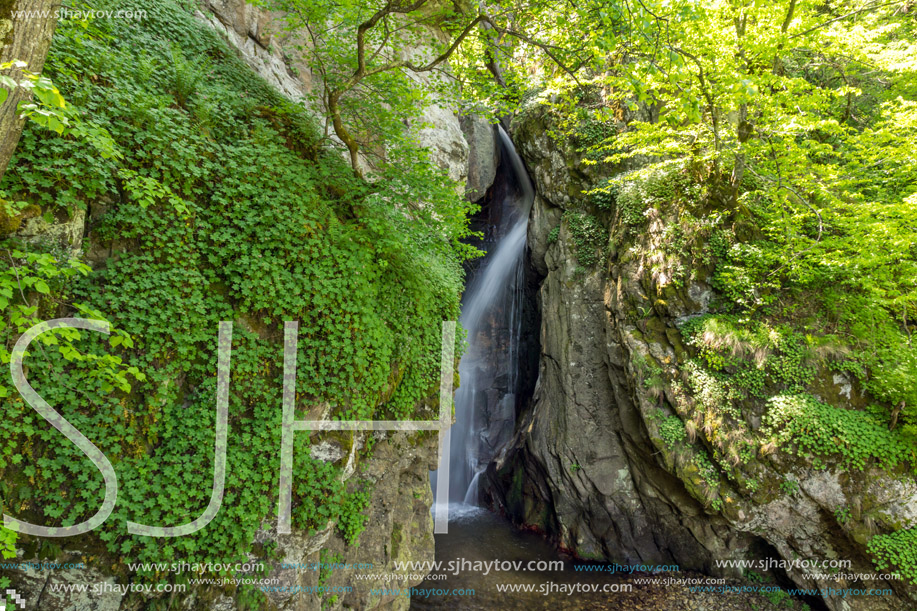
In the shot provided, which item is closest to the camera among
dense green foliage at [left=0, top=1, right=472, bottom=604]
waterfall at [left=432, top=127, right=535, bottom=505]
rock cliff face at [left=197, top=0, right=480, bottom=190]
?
dense green foliage at [left=0, top=1, right=472, bottom=604]

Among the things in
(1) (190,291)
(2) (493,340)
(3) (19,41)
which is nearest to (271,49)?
(1) (190,291)

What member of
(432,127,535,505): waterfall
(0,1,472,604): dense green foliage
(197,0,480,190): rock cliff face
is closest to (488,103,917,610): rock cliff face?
(432,127,535,505): waterfall

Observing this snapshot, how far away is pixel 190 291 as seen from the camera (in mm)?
4020

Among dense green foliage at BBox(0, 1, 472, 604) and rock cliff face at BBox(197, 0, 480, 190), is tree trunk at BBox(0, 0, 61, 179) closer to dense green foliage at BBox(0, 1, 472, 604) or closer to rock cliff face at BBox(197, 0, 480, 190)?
dense green foliage at BBox(0, 1, 472, 604)

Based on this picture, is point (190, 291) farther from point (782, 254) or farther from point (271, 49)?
point (782, 254)

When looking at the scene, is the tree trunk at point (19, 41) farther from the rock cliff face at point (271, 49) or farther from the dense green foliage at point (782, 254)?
the dense green foliage at point (782, 254)

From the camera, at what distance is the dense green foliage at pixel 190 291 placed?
3.22 m

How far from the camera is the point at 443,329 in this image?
658 centimetres

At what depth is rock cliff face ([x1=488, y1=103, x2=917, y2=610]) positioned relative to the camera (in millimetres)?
6625

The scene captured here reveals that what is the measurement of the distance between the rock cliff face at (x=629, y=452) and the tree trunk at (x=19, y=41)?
9.17 meters

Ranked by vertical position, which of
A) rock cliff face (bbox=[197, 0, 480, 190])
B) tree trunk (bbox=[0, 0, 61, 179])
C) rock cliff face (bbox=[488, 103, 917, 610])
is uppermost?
rock cliff face (bbox=[197, 0, 480, 190])

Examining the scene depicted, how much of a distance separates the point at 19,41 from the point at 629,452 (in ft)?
34.5

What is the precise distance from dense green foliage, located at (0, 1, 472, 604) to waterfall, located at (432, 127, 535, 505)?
822 centimetres

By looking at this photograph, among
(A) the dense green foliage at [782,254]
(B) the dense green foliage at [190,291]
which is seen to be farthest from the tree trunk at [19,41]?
(A) the dense green foliage at [782,254]
